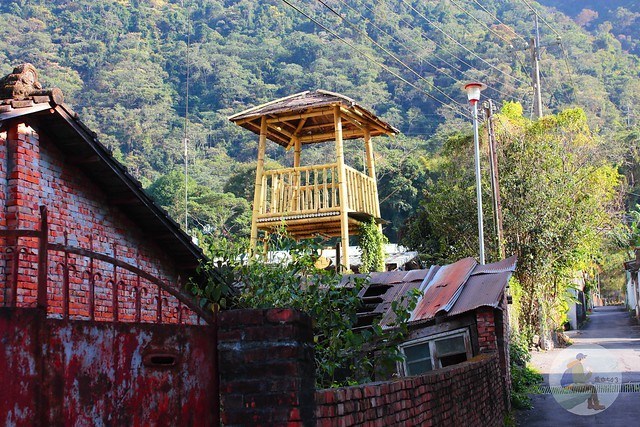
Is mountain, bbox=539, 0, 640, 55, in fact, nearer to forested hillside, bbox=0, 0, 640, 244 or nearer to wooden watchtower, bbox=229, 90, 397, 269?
forested hillside, bbox=0, 0, 640, 244

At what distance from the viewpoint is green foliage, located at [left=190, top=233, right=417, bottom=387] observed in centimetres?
711

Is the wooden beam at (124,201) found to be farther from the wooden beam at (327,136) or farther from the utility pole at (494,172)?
the utility pole at (494,172)

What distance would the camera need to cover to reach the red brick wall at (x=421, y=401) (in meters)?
5.03

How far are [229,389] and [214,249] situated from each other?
12.3 ft

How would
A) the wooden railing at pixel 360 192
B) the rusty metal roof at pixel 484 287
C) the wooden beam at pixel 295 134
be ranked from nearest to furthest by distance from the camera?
the rusty metal roof at pixel 484 287 → the wooden railing at pixel 360 192 → the wooden beam at pixel 295 134

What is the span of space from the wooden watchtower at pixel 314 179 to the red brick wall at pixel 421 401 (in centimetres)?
815

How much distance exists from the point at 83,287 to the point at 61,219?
0.76m

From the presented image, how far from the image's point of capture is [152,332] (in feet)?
14.1

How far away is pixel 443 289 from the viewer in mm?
14250

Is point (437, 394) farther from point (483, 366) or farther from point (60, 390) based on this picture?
point (60, 390)

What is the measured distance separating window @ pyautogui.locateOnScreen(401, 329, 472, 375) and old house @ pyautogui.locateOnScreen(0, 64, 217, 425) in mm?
4376

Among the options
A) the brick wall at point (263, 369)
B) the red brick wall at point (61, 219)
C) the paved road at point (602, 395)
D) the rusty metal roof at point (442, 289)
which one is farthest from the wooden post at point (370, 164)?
the brick wall at point (263, 369)

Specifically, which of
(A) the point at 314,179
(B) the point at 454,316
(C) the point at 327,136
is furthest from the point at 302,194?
(B) the point at 454,316

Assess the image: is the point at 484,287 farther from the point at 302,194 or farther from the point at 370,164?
the point at 370,164
